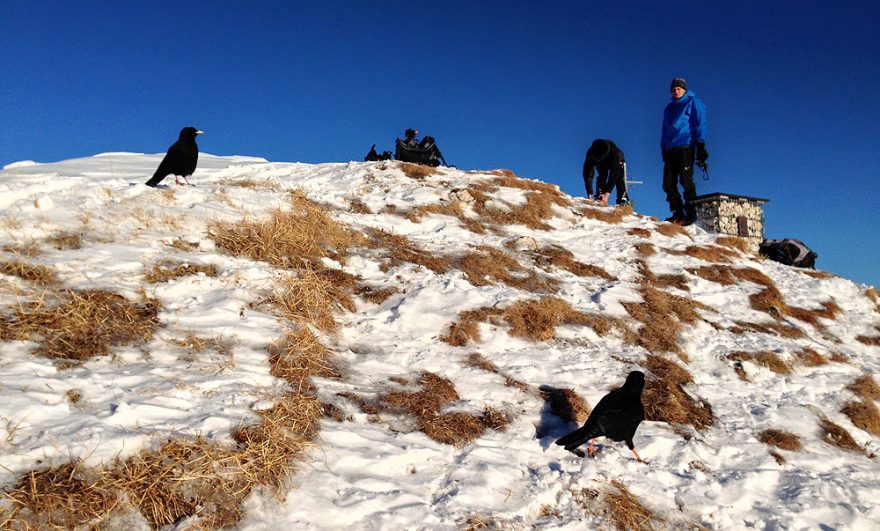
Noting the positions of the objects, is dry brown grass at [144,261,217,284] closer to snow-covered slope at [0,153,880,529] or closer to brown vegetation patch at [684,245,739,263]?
snow-covered slope at [0,153,880,529]

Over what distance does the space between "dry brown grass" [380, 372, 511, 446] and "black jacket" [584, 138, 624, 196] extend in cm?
1092

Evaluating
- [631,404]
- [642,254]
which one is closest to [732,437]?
[631,404]

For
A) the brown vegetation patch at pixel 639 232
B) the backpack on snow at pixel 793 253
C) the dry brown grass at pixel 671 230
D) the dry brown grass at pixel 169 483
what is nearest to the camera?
the dry brown grass at pixel 169 483

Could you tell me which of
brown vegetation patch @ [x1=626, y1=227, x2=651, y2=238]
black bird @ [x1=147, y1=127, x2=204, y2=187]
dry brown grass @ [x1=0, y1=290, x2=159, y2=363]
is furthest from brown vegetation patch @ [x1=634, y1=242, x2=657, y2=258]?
dry brown grass @ [x1=0, y1=290, x2=159, y2=363]

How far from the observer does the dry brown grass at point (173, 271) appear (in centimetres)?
517

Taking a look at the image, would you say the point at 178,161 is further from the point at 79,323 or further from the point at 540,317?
the point at 540,317

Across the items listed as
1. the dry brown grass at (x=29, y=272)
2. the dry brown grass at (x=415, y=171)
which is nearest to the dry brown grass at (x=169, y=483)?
the dry brown grass at (x=29, y=272)

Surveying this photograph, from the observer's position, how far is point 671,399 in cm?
519

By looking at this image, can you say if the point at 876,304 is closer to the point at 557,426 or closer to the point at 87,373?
the point at 557,426

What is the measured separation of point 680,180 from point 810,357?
6.47 metres

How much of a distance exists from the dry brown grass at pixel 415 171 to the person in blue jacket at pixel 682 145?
5.68m

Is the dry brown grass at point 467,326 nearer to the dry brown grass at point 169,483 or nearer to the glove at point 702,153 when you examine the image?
the dry brown grass at point 169,483

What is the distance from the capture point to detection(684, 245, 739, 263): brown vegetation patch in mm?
9875

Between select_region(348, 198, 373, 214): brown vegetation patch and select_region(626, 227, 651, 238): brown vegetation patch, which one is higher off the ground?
select_region(626, 227, 651, 238): brown vegetation patch
